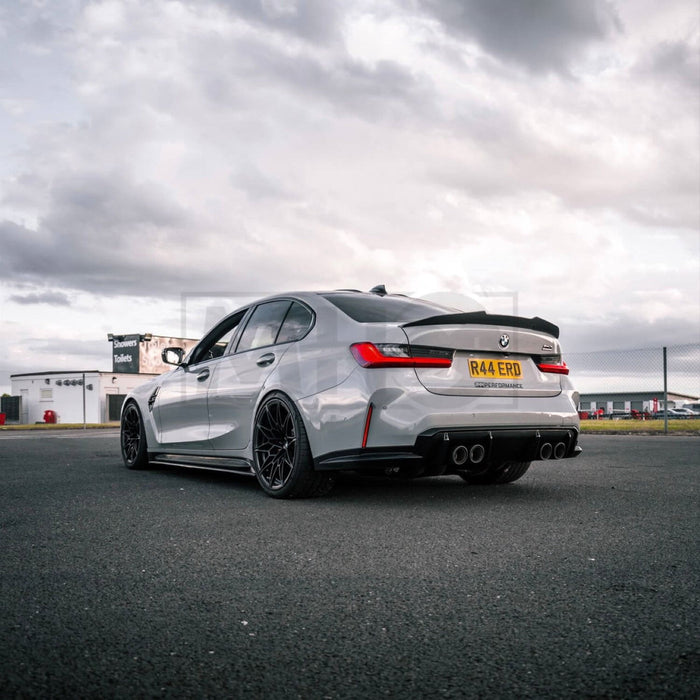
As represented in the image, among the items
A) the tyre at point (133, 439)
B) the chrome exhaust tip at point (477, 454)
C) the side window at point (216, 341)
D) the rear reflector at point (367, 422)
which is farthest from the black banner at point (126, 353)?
the chrome exhaust tip at point (477, 454)

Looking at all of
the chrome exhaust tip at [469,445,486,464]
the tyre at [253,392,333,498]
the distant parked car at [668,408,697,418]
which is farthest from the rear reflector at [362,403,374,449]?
the distant parked car at [668,408,697,418]

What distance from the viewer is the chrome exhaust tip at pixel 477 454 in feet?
14.7

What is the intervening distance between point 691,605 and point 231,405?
3.92 meters

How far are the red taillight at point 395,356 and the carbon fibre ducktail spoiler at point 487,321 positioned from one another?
0.19 meters

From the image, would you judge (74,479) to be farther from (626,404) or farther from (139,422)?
(626,404)

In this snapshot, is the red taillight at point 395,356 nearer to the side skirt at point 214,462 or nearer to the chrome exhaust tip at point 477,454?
the chrome exhaust tip at point 477,454

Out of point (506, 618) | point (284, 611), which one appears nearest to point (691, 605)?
point (506, 618)

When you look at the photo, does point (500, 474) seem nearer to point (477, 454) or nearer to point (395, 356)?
point (477, 454)

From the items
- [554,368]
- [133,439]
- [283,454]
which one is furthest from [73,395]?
[554,368]

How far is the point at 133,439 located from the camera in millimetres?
7629

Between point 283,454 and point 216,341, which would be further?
point 216,341

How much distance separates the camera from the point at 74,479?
6418 mm

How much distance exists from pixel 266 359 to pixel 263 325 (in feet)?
1.50

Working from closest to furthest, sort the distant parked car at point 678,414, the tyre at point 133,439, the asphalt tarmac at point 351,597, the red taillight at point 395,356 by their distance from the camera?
the asphalt tarmac at point 351,597
the red taillight at point 395,356
the tyre at point 133,439
the distant parked car at point 678,414
